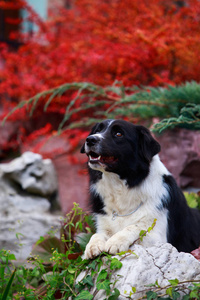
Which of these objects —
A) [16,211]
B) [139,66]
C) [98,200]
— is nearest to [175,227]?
[98,200]

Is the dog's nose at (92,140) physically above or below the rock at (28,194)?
above

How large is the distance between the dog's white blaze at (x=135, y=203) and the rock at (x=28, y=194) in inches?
63.4

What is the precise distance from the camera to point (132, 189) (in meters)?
2.75

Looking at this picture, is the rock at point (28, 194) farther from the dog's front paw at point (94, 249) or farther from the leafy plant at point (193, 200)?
the dog's front paw at point (94, 249)

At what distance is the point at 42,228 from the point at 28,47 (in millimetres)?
4133

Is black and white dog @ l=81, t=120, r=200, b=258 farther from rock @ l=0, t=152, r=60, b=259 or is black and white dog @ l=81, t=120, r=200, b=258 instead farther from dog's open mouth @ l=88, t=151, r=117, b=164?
rock @ l=0, t=152, r=60, b=259

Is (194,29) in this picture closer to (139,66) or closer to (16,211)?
(139,66)

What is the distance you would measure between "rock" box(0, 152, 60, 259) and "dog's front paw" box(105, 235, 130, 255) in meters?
1.99

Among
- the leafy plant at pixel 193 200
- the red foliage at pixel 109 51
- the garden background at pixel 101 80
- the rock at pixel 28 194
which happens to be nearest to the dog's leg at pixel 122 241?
the leafy plant at pixel 193 200

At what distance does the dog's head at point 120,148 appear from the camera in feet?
8.66

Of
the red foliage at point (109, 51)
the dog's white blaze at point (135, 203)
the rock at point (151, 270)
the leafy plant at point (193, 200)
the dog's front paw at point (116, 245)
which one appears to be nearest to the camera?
the rock at point (151, 270)

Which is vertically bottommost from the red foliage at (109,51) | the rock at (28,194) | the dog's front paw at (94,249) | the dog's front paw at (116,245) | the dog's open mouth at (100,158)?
the rock at (28,194)

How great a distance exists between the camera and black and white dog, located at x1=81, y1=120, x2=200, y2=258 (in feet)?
8.59

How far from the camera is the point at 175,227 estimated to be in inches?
107
